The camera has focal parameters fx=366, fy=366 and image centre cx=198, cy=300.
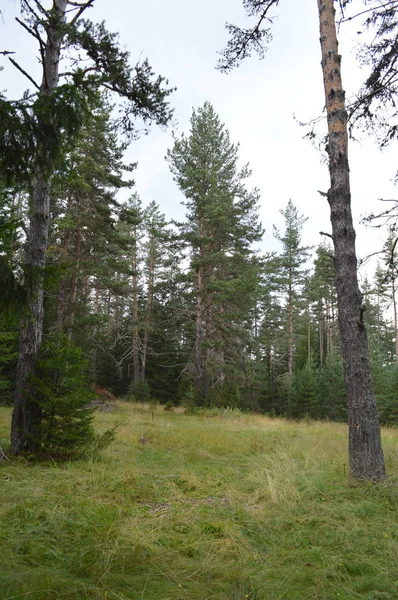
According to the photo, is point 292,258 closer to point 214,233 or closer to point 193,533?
point 214,233

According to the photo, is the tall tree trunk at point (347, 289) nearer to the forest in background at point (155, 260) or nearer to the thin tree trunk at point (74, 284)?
the forest in background at point (155, 260)

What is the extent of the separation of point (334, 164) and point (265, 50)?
299 cm

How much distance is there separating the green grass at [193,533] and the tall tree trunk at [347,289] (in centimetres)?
48

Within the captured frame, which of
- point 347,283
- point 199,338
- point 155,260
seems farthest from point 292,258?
point 347,283

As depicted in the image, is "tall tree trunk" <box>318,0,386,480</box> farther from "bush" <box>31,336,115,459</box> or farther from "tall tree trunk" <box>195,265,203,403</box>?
"tall tree trunk" <box>195,265,203,403</box>

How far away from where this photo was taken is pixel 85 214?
15.1 m

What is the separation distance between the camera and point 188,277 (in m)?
19.5

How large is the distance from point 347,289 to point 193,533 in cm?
382

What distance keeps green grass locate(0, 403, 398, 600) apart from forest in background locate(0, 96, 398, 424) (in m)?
1.98

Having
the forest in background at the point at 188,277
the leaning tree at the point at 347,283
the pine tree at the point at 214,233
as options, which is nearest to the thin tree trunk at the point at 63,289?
the forest in background at the point at 188,277

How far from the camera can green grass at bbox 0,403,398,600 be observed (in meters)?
2.34

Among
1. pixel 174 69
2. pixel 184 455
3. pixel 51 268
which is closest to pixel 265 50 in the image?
pixel 174 69

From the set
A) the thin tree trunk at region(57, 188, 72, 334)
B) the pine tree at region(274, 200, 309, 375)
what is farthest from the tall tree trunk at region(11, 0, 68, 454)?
the pine tree at region(274, 200, 309, 375)

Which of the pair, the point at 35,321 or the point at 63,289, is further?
the point at 63,289
